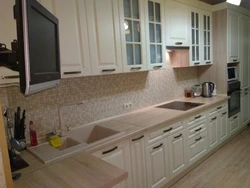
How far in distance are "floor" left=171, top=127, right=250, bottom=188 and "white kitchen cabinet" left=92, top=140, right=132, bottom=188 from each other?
90 cm

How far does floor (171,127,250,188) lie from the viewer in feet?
7.71

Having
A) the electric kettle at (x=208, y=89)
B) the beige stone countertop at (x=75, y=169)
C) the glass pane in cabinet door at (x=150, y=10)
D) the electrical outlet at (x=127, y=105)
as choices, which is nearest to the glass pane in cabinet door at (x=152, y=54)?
the glass pane in cabinet door at (x=150, y=10)

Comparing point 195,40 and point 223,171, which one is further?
point 195,40

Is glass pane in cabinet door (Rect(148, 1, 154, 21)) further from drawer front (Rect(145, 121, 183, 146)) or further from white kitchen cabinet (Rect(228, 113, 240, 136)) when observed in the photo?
white kitchen cabinet (Rect(228, 113, 240, 136))

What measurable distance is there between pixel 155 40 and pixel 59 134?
5.17ft

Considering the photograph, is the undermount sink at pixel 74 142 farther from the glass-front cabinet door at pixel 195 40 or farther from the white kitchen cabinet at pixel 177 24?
the glass-front cabinet door at pixel 195 40

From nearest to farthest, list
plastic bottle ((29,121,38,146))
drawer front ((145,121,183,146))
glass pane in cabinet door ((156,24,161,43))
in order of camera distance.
Result: 1. plastic bottle ((29,121,38,146))
2. drawer front ((145,121,183,146))
3. glass pane in cabinet door ((156,24,161,43))

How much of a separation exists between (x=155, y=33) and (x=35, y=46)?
5.94ft

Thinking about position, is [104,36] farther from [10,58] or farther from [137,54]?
[10,58]

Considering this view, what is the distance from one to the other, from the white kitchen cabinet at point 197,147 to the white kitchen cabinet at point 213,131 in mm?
133

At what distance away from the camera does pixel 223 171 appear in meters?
2.61

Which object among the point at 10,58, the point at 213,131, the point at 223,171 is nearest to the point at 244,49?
the point at 213,131

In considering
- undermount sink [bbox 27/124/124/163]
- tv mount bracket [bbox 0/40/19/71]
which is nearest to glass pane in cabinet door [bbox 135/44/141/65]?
undermount sink [bbox 27/124/124/163]

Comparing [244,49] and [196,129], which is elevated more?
[244,49]
